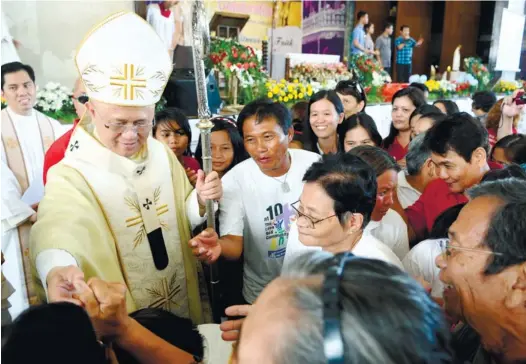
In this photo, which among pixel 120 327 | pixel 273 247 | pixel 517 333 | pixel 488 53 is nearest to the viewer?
pixel 517 333

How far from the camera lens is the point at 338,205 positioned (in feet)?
5.36

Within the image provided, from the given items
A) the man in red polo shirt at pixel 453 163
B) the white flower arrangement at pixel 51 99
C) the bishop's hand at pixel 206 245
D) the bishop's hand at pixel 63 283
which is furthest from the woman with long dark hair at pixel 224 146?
the white flower arrangement at pixel 51 99

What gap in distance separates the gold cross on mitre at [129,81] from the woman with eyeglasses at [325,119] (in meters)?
1.65

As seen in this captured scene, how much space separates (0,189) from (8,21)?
13.4 feet

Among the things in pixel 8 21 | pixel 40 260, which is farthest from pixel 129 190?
pixel 8 21

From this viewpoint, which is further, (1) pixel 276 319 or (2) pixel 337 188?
(2) pixel 337 188

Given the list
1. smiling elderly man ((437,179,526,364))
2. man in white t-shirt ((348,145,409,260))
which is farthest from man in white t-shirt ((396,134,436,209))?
smiling elderly man ((437,179,526,364))

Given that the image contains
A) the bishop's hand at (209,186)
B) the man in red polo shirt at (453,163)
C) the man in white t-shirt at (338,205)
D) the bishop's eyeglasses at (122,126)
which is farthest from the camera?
the man in red polo shirt at (453,163)

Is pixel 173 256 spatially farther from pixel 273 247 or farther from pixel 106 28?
pixel 106 28

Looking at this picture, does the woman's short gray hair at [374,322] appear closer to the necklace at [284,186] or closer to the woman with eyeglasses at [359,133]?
the necklace at [284,186]

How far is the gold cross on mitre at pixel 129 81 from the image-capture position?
1.79 m

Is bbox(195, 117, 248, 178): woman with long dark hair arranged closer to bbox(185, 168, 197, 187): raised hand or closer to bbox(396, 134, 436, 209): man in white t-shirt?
bbox(185, 168, 197, 187): raised hand

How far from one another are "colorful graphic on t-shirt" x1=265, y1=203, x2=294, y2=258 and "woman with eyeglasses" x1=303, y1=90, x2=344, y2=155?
1123 mm

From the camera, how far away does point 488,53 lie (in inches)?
588
